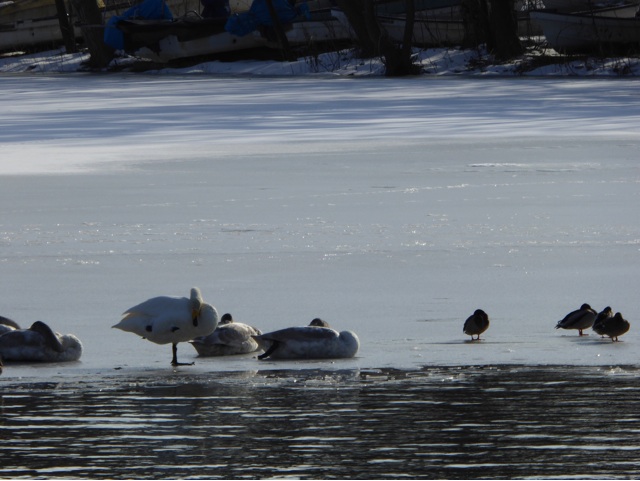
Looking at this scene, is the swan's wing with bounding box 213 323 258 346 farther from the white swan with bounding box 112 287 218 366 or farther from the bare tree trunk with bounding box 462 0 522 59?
the bare tree trunk with bounding box 462 0 522 59

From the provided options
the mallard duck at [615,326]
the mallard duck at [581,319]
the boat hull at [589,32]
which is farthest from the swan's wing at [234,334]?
the boat hull at [589,32]

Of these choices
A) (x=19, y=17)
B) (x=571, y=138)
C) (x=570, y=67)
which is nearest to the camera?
(x=571, y=138)

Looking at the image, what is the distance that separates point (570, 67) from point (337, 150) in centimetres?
1600

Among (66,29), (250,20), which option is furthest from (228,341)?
(66,29)

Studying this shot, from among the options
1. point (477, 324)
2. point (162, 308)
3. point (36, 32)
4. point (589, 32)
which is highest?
point (36, 32)

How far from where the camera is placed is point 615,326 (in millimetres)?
6605

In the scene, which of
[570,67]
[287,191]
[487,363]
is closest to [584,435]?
[487,363]

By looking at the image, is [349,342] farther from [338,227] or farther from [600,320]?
[338,227]

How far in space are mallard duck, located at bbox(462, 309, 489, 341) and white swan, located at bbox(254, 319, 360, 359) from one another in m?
0.61

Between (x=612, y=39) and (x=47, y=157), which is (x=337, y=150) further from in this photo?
(x=612, y=39)

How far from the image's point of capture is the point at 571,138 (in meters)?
16.2

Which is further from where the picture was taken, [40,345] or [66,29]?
[66,29]

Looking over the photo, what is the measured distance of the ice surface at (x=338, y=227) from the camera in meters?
6.97

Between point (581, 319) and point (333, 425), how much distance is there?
2.03m
